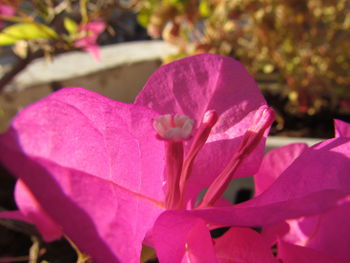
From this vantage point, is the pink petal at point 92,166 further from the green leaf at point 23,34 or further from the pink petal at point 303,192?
the green leaf at point 23,34

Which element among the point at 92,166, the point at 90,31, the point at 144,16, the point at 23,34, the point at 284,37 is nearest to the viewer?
the point at 92,166

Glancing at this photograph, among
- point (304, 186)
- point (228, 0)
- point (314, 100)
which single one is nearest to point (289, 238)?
point (304, 186)

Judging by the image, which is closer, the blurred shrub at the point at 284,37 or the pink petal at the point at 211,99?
the pink petal at the point at 211,99

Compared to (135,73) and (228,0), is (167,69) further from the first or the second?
(135,73)

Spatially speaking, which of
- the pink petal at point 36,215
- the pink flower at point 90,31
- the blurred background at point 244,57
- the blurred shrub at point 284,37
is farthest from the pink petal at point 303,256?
the blurred shrub at point 284,37

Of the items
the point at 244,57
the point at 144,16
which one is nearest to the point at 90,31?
the point at 144,16

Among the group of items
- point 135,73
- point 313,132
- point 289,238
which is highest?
point 289,238

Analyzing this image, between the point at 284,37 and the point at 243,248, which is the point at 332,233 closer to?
the point at 243,248
